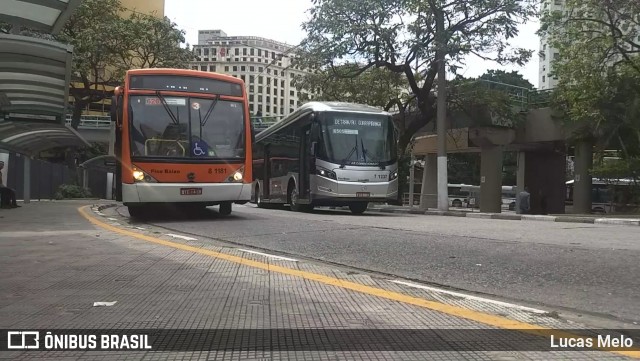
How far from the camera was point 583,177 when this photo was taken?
24.2 metres

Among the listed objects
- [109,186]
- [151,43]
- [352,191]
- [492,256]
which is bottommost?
[492,256]

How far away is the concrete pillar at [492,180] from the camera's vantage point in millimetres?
27281

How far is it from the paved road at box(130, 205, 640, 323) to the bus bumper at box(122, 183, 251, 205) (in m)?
0.97

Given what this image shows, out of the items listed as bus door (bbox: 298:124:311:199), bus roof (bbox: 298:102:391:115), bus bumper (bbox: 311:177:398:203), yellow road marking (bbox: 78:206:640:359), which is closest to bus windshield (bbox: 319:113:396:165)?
bus roof (bbox: 298:102:391:115)

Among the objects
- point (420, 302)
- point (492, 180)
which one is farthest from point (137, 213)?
point (492, 180)

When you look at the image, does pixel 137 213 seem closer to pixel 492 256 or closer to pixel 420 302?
pixel 492 256

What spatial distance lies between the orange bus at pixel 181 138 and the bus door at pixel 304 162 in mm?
4664

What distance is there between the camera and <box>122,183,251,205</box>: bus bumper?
11.8 m

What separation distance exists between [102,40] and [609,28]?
23.3 meters

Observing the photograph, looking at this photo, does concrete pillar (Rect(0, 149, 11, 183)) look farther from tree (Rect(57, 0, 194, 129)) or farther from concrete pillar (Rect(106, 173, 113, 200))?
concrete pillar (Rect(106, 173, 113, 200))

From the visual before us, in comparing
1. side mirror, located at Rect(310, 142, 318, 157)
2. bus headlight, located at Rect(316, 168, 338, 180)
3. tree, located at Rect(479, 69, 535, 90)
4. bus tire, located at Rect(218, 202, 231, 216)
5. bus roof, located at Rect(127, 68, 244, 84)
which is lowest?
bus tire, located at Rect(218, 202, 231, 216)

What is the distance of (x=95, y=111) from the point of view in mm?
60594

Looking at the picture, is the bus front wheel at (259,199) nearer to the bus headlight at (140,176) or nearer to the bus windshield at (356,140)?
the bus windshield at (356,140)

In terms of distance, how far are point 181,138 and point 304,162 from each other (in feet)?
19.7
